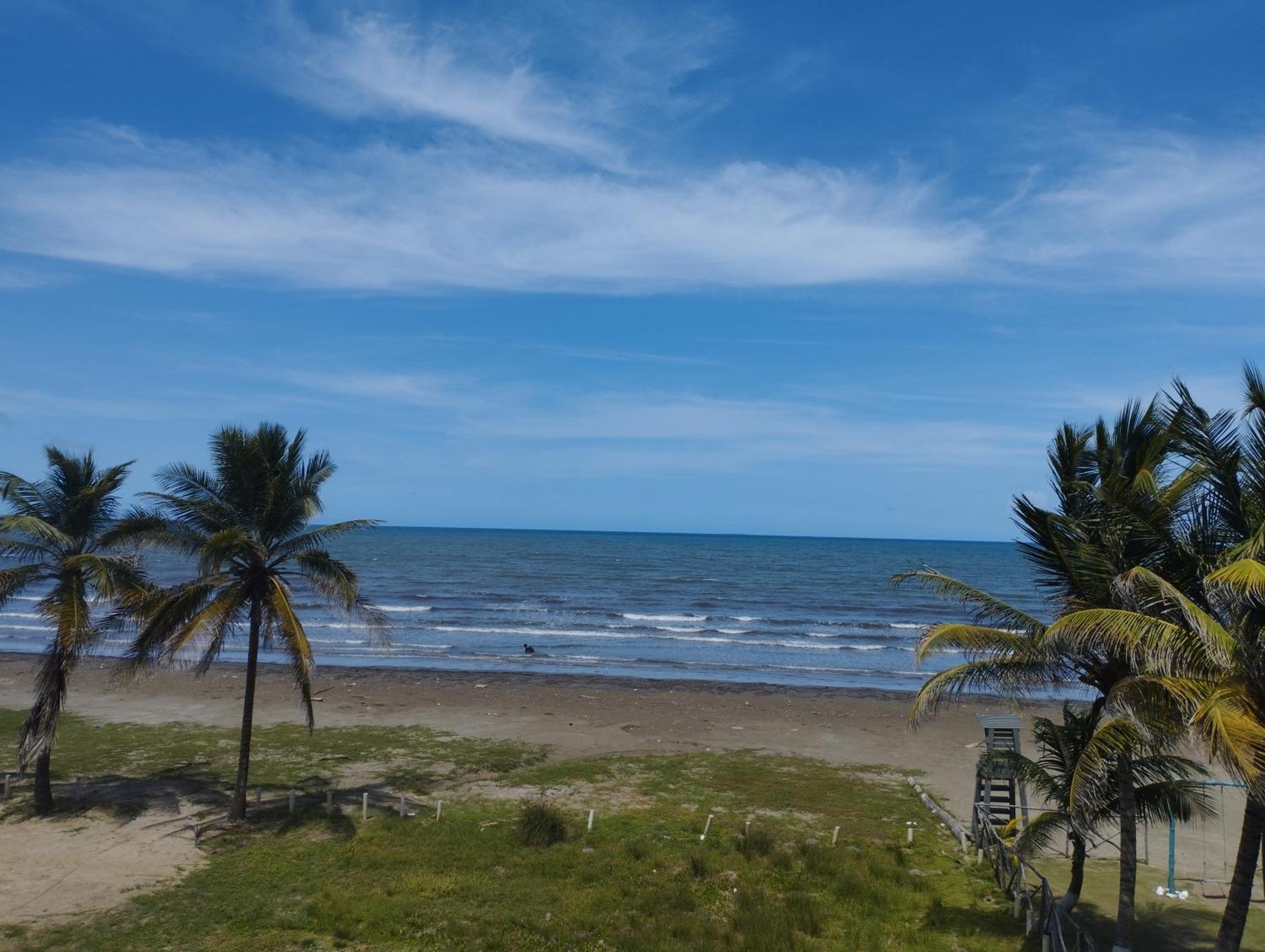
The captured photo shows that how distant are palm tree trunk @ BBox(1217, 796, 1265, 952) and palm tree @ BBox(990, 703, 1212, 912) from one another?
1.35m

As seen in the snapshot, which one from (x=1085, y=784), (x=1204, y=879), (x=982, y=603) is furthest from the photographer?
(x=1204, y=879)

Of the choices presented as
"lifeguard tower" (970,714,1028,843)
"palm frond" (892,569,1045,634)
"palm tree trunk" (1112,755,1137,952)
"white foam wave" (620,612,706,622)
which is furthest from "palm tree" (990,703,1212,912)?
"white foam wave" (620,612,706,622)

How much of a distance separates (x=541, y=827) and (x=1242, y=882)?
1142 centimetres

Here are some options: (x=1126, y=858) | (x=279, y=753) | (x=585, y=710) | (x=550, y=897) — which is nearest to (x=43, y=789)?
(x=279, y=753)

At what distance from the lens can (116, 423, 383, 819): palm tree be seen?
16.8 m

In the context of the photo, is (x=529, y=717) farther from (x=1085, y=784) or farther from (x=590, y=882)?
(x=1085, y=784)

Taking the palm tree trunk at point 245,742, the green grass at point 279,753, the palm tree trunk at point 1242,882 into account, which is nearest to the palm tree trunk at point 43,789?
the green grass at point 279,753

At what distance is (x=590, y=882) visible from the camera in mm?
15188

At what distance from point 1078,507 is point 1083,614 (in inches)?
108

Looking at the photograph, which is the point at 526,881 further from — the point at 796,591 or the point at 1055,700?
the point at 796,591

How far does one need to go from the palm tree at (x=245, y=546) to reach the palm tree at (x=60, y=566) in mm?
829

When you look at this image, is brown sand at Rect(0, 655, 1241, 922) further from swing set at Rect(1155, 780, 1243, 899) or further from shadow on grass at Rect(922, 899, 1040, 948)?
shadow on grass at Rect(922, 899, 1040, 948)

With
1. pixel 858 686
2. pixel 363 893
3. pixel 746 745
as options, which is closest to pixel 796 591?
pixel 858 686

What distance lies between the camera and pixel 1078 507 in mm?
11836
